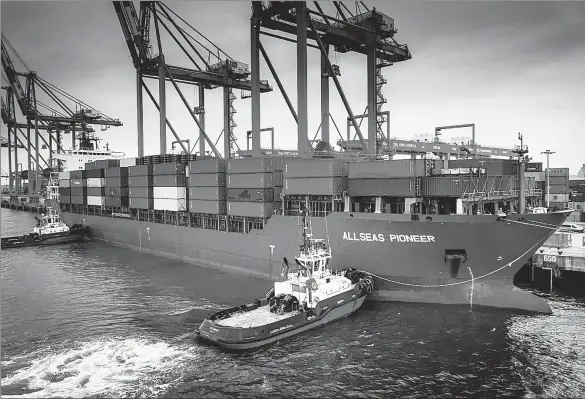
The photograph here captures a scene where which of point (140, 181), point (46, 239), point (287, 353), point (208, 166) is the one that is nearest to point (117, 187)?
point (140, 181)

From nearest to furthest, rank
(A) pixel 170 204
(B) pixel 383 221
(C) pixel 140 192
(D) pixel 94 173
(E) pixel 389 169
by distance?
(B) pixel 383 221
(E) pixel 389 169
(A) pixel 170 204
(C) pixel 140 192
(D) pixel 94 173

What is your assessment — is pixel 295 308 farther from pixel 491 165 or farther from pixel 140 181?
pixel 140 181

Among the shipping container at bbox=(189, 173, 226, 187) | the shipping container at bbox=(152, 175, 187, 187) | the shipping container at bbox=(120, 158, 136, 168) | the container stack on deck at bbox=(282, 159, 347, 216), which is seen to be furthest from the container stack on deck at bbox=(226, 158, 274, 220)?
the shipping container at bbox=(120, 158, 136, 168)

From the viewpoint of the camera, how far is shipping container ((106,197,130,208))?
42.5 meters

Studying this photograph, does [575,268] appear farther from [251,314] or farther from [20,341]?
[20,341]

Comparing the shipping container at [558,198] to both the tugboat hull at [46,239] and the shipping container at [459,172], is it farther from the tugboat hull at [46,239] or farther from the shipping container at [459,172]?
the tugboat hull at [46,239]

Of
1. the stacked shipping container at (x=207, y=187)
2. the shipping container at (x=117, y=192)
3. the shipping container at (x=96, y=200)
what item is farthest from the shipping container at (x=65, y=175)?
the stacked shipping container at (x=207, y=187)

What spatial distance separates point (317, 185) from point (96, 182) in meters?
33.5

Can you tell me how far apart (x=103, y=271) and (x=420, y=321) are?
2323 cm

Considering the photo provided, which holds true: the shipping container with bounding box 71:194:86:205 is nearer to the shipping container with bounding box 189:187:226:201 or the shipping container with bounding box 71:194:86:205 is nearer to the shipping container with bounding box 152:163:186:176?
the shipping container with bounding box 152:163:186:176

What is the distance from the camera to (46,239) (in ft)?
143

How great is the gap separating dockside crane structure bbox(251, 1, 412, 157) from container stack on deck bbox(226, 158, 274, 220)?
2966mm

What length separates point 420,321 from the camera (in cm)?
1917

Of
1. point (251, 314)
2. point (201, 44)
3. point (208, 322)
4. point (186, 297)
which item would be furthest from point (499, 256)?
point (201, 44)
